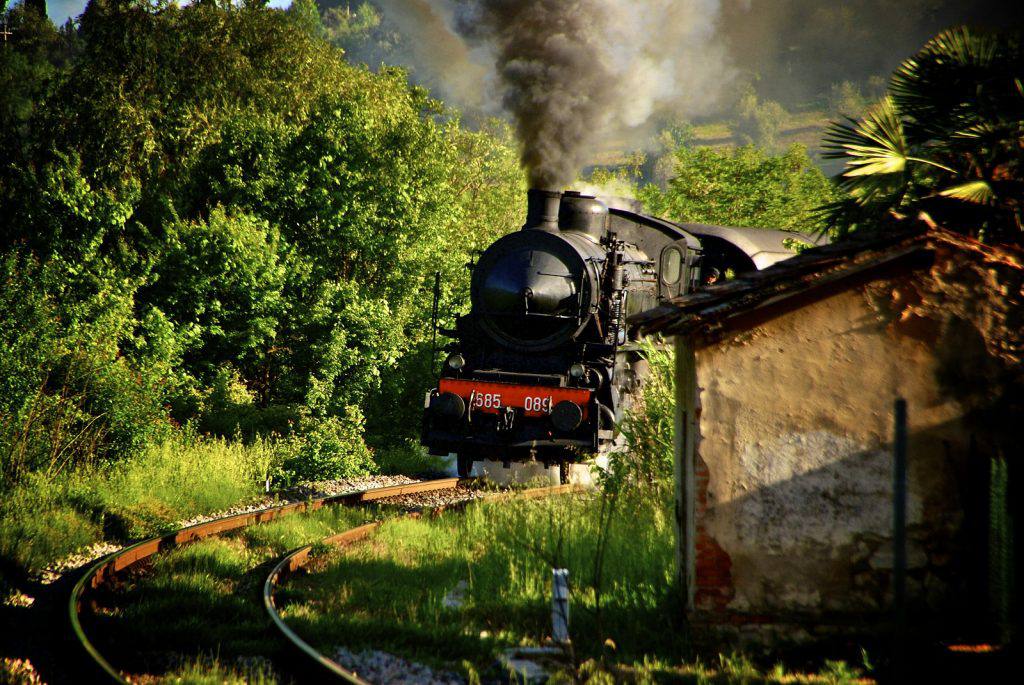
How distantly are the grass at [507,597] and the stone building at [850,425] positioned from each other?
543 mm

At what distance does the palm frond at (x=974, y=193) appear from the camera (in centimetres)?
691

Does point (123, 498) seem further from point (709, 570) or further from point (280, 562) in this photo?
point (709, 570)

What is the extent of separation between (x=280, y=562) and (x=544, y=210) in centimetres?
593

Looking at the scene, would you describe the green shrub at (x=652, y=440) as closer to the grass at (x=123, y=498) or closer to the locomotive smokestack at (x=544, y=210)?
the locomotive smokestack at (x=544, y=210)

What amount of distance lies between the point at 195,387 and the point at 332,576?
861 cm

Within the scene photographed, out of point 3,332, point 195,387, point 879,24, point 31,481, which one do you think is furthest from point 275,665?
point 879,24

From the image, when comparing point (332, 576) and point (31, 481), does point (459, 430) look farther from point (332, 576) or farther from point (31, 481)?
point (31, 481)

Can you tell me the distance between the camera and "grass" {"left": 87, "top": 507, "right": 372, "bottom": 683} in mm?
5363

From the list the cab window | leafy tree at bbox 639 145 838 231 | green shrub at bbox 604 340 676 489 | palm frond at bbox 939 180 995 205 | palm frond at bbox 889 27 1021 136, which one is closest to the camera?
palm frond at bbox 939 180 995 205

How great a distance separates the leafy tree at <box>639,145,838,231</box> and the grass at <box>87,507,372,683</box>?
55.9 ft

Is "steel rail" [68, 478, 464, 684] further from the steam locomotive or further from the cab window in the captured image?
the cab window

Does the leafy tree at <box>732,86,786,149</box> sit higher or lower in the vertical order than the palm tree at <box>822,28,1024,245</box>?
higher

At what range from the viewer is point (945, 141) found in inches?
309

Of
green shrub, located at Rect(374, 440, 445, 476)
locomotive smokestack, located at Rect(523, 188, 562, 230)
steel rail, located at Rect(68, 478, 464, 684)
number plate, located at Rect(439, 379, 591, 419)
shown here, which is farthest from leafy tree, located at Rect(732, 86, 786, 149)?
number plate, located at Rect(439, 379, 591, 419)
